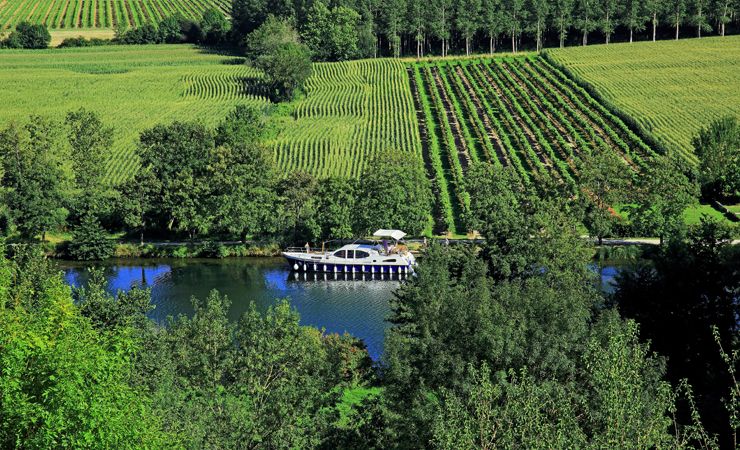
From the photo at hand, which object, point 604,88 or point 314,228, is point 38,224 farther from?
point 604,88

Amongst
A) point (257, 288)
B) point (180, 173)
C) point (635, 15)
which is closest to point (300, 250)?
point (257, 288)

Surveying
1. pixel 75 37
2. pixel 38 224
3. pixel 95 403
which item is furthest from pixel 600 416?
pixel 75 37

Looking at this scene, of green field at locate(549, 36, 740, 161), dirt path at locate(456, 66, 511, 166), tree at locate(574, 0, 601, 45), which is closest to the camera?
dirt path at locate(456, 66, 511, 166)

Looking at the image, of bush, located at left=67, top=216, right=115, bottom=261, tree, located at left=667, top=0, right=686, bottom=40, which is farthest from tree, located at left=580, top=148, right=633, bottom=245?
tree, located at left=667, top=0, right=686, bottom=40

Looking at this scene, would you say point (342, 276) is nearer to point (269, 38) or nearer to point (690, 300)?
point (690, 300)

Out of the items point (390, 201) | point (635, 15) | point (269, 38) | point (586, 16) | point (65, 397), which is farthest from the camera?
point (586, 16)

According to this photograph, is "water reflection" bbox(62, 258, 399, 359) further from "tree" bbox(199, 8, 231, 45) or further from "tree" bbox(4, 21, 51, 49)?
"tree" bbox(199, 8, 231, 45)
